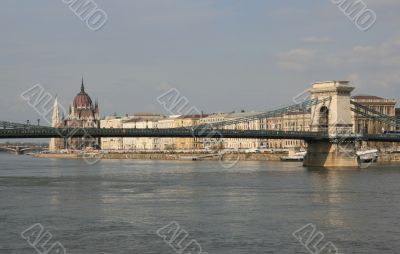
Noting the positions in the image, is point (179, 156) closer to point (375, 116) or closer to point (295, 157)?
point (295, 157)

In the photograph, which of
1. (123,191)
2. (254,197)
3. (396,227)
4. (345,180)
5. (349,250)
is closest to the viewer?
(349,250)

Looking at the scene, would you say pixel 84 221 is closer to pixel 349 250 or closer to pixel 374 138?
pixel 349 250

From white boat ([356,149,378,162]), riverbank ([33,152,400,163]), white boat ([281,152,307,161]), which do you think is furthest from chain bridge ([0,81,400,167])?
white boat ([281,152,307,161])

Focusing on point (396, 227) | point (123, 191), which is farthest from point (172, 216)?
point (123, 191)

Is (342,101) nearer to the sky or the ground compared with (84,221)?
nearer to the sky

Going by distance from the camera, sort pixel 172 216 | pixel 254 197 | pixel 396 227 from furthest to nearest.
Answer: pixel 254 197
pixel 172 216
pixel 396 227

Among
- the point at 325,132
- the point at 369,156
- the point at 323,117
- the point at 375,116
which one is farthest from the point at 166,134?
the point at 369,156

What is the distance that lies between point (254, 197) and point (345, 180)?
14531 millimetres

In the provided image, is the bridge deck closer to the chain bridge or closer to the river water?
the chain bridge

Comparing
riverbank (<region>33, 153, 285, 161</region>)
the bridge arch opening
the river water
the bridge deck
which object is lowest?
the river water

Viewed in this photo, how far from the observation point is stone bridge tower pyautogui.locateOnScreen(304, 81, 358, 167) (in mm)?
73188

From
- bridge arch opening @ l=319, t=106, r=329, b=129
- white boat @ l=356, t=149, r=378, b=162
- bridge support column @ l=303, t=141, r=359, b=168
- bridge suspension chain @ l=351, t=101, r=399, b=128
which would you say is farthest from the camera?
white boat @ l=356, t=149, r=378, b=162

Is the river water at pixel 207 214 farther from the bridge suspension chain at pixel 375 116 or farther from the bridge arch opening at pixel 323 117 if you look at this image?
the bridge suspension chain at pixel 375 116

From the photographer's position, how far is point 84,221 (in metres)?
31.9
